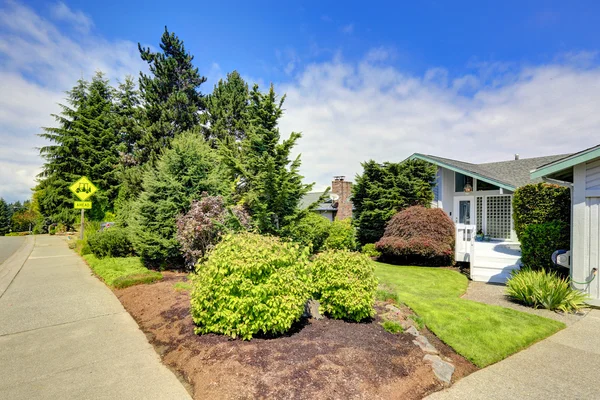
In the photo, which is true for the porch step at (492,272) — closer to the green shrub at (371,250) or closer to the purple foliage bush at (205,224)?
the green shrub at (371,250)

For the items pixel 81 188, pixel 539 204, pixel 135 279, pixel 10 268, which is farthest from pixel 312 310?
pixel 81 188

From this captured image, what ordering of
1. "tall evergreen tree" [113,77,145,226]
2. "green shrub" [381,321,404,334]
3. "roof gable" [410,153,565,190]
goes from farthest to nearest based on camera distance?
"tall evergreen tree" [113,77,145,226] → "roof gable" [410,153,565,190] → "green shrub" [381,321,404,334]

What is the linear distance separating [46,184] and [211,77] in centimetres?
1963

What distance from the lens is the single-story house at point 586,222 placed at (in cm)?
688

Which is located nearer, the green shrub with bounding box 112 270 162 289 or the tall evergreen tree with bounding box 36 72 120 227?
the green shrub with bounding box 112 270 162 289

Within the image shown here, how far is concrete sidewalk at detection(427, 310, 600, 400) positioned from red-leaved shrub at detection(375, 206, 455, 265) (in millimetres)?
6438

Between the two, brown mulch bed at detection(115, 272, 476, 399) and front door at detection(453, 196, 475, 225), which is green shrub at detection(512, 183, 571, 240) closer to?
front door at detection(453, 196, 475, 225)

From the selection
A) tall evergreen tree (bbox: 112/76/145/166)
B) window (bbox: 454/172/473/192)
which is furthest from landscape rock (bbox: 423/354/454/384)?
tall evergreen tree (bbox: 112/76/145/166)

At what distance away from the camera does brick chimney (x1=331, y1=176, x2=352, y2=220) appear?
23.2 metres

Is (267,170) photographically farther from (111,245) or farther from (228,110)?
(228,110)

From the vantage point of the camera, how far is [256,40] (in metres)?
10.6

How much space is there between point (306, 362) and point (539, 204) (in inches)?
459

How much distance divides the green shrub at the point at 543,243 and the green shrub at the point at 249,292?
7.83m

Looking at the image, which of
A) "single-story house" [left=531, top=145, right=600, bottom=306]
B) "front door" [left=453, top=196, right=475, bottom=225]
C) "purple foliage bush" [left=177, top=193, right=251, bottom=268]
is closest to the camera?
"single-story house" [left=531, top=145, right=600, bottom=306]
